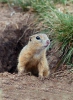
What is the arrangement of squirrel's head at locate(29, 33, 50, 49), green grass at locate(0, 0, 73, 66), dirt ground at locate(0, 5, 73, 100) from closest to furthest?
dirt ground at locate(0, 5, 73, 100)
squirrel's head at locate(29, 33, 50, 49)
green grass at locate(0, 0, 73, 66)

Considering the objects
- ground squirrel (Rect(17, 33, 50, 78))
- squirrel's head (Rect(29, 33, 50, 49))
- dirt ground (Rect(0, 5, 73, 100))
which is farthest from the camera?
ground squirrel (Rect(17, 33, 50, 78))

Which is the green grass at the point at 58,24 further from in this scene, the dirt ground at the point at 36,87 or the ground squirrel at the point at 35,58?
the dirt ground at the point at 36,87

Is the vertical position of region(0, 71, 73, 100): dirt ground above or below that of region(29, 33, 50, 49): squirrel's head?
below

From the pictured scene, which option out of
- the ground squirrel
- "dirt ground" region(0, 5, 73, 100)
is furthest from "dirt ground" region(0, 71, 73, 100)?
the ground squirrel

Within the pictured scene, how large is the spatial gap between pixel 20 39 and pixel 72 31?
4.50 ft

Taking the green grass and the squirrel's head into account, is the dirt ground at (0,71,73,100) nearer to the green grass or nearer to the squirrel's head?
the squirrel's head

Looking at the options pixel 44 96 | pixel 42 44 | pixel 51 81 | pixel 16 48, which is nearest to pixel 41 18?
pixel 16 48

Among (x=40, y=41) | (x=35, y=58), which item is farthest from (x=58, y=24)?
(x=35, y=58)

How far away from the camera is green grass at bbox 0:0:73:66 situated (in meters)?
6.89

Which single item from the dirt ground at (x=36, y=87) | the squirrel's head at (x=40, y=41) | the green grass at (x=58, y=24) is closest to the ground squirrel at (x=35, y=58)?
the squirrel's head at (x=40, y=41)

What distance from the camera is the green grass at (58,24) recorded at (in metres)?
6.89

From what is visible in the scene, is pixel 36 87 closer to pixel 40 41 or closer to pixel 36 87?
pixel 36 87

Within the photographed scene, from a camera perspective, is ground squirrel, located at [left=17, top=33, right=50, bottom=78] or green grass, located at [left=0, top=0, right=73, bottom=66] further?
green grass, located at [left=0, top=0, right=73, bottom=66]

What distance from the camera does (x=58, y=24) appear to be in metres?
7.15
